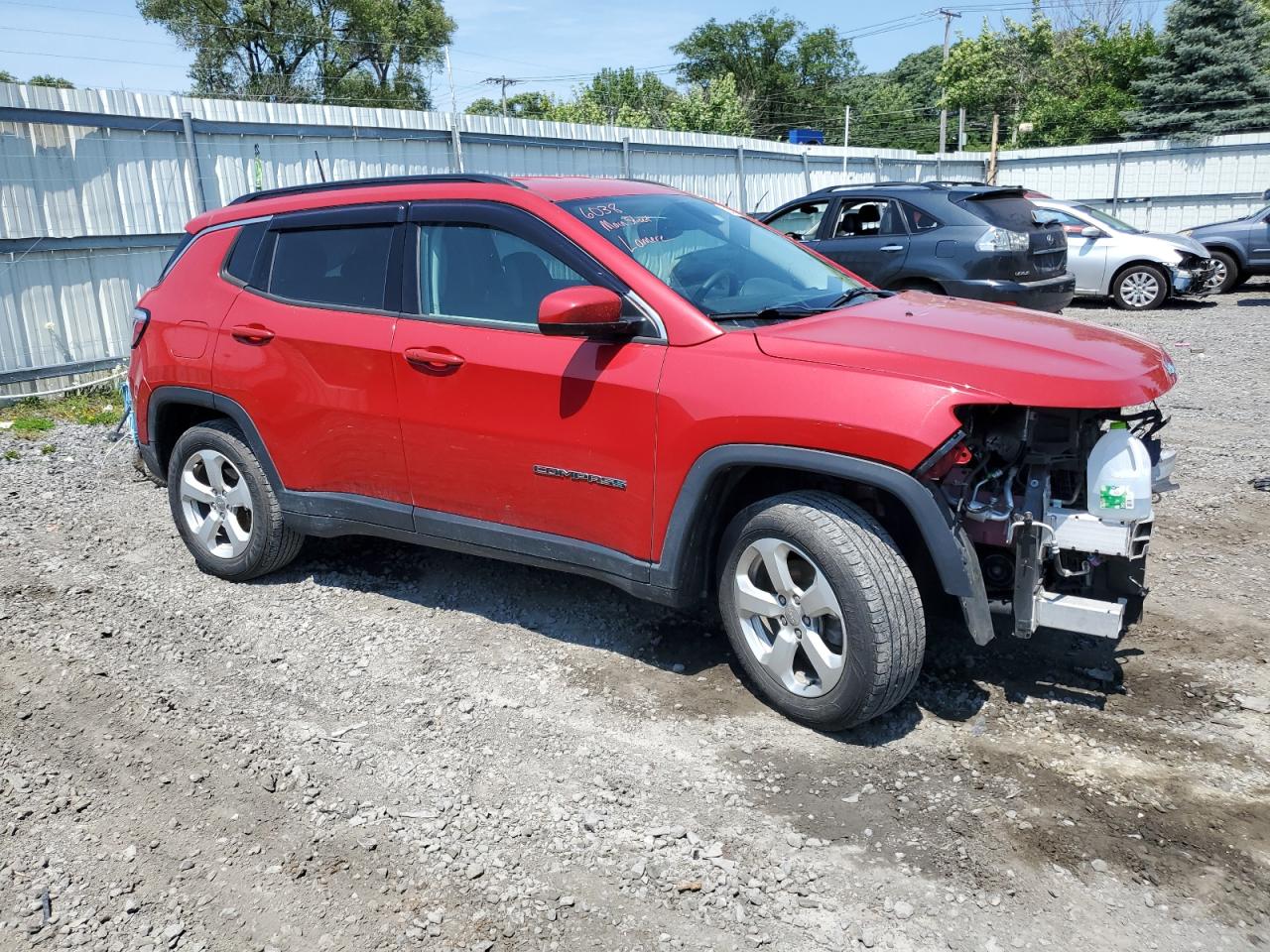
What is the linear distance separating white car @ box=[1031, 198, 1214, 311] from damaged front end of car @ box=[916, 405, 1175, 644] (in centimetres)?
1184

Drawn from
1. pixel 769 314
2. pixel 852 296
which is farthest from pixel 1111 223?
pixel 769 314

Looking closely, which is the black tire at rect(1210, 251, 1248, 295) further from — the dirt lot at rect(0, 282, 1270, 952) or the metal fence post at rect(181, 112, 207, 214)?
the metal fence post at rect(181, 112, 207, 214)

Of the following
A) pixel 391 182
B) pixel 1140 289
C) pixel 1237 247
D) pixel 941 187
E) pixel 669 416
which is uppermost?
pixel 391 182

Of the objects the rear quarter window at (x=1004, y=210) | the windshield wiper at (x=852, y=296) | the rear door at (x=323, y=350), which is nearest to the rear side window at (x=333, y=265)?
the rear door at (x=323, y=350)

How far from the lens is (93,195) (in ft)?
31.8

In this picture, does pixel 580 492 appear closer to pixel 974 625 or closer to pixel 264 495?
pixel 974 625

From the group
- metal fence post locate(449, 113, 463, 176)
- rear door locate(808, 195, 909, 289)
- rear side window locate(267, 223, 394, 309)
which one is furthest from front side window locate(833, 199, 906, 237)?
rear side window locate(267, 223, 394, 309)

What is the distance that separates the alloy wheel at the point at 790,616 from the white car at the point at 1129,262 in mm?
12199

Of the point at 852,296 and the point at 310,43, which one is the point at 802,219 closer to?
the point at 852,296

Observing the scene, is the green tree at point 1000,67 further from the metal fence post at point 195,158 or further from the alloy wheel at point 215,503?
the alloy wheel at point 215,503

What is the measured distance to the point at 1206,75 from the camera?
112ft

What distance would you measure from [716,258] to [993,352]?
51.3 inches

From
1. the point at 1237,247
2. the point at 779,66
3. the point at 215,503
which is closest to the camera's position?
the point at 215,503

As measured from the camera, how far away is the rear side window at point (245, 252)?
500 centimetres
